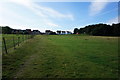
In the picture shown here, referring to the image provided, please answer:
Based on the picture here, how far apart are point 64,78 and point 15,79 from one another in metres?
2.16

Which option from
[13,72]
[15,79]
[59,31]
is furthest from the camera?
[59,31]

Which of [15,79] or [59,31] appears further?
[59,31]

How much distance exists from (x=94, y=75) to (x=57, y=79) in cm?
187

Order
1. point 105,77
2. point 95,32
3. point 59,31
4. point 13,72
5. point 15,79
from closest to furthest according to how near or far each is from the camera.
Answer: point 15,79 < point 105,77 < point 13,72 < point 95,32 < point 59,31

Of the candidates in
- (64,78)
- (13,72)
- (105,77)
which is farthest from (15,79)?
(105,77)

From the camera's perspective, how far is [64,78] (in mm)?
5230

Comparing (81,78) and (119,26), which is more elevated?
(119,26)

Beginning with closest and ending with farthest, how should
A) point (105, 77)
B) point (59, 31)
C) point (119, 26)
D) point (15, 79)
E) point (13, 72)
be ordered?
point (15, 79)
point (105, 77)
point (13, 72)
point (119, 26)
point (59, 31)

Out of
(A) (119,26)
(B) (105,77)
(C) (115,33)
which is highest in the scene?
(A) (119,26)

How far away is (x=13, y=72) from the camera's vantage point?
19.4ft

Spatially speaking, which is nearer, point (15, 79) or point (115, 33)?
point (15, 79)

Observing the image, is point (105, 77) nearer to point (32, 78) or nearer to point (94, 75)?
point (94, 75)

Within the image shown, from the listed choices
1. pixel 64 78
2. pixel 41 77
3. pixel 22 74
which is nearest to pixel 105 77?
pixel 64 78

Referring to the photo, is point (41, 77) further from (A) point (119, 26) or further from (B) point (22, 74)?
(A) point (119, 26)
